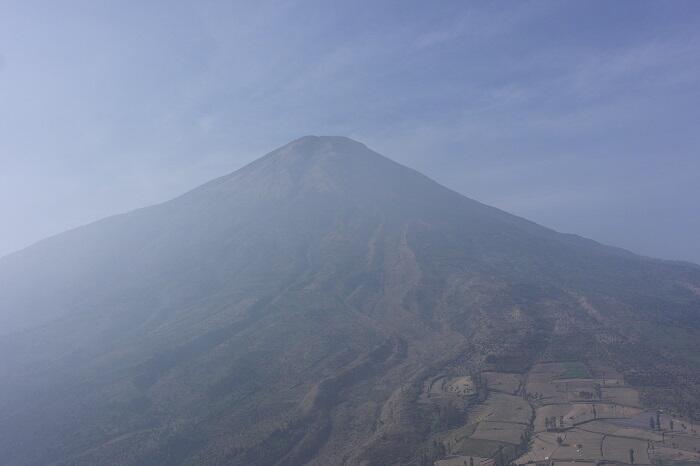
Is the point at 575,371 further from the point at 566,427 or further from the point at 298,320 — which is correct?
the point at 298,320

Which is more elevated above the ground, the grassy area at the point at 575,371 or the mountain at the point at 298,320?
the mountain at the point at 298,320

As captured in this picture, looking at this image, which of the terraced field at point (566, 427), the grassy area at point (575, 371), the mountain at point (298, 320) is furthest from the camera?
the grassy area at point (575, 371)

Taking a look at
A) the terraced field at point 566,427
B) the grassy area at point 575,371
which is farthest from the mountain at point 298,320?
the terraced field at point 566,427

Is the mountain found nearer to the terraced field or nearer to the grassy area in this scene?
the grassy area

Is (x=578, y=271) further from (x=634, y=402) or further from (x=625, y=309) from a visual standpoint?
(x=634, y=402)

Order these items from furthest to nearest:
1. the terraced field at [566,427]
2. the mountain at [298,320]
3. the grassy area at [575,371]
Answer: the grassy area at [575,371]
the mountain at [298,320]
the terraced field at [566,427]

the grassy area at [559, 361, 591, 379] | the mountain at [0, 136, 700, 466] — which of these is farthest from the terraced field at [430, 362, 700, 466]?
the mountain at [0, 136, 700, 466]

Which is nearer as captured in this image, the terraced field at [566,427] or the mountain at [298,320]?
the terraced field at [566,427]

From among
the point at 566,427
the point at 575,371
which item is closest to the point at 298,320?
the point at 575,371

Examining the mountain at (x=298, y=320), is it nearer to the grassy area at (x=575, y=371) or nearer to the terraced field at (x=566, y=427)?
the grassy area at (x=575, y=371)
